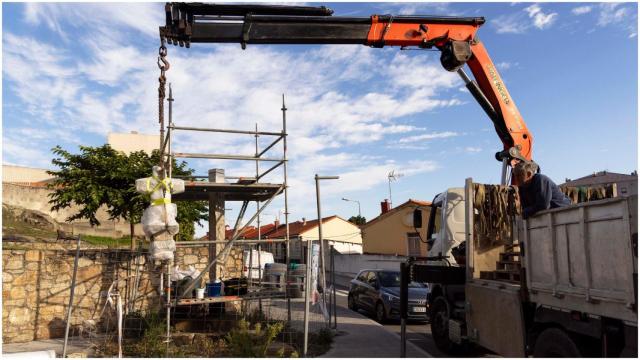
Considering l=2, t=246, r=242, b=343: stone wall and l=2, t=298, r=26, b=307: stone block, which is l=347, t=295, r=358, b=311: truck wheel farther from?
l=2, t=298, r=26, b=307: stone block

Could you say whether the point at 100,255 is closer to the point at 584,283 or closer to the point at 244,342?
the point at 244,342

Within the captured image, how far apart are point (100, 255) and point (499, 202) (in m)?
7.83

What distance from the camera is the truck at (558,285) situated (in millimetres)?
4273

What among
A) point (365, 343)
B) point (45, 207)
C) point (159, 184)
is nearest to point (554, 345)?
point (365, 343)

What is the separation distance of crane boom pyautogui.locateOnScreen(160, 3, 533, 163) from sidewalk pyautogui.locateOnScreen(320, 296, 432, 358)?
13.3ft

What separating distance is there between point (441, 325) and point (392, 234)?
24.8 meters

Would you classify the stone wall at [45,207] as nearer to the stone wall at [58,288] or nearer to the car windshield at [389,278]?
the car windshield at [389,278]

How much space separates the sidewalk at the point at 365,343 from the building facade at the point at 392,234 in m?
19.1

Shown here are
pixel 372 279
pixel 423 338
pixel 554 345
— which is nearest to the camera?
pixel 554 345

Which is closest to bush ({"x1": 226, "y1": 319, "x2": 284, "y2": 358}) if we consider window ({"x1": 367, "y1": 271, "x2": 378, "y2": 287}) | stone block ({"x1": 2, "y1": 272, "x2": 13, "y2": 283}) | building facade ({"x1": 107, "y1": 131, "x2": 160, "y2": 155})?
stone block ({"x1": 2, "y1": 272, "x2": 13, "y2": 283})

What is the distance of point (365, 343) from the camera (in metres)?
9.35

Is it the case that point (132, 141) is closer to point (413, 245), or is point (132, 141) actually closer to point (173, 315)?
point (413, 245)

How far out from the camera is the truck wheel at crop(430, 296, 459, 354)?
854 cm

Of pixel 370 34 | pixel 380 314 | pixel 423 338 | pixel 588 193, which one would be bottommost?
pixel 423 338
